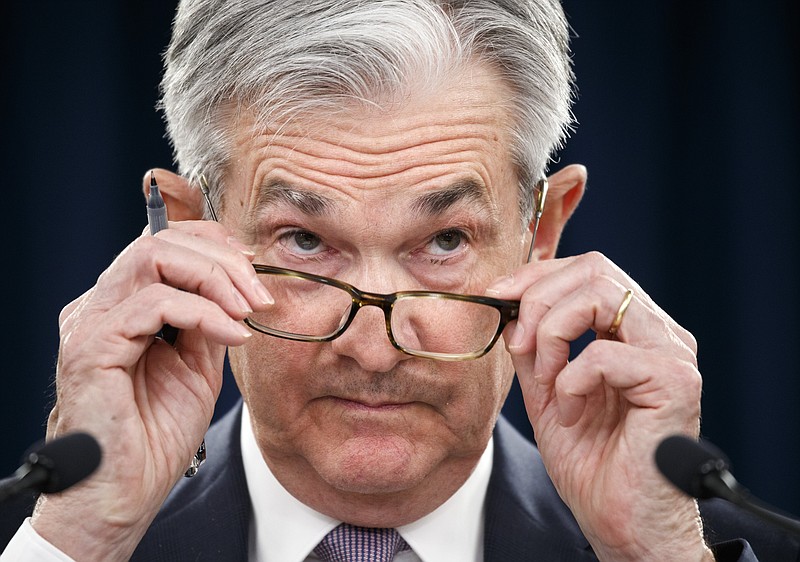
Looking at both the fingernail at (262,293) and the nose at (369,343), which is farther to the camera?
the nose at (369,343)

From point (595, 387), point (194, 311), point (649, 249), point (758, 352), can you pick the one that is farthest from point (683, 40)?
point (194, 311)

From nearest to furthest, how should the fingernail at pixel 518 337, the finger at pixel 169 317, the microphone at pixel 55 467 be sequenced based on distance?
the microphone at pixel 55 467
the finger at pixel 169 317
the fingernail at pixel 518 337

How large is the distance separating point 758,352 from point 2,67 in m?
2.45

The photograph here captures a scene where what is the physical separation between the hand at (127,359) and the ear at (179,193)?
1.16 feet

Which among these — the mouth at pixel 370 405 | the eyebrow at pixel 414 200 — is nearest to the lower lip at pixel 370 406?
the mouth at pixel 370 405

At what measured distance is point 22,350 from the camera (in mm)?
3240

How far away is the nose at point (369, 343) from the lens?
6.15 ft

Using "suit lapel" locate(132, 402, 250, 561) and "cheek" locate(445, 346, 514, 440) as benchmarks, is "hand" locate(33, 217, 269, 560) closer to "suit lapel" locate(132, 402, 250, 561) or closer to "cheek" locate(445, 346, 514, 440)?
"suit lapel" locate(132, 402, 250, 561)

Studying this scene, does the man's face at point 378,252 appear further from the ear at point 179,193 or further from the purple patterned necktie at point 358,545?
the ear at point 179,193

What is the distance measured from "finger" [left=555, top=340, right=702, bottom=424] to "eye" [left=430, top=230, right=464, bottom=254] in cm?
34

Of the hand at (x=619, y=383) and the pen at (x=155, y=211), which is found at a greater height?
the pen at (x=155, y=211)

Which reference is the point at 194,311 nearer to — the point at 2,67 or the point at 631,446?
the point at 631,446

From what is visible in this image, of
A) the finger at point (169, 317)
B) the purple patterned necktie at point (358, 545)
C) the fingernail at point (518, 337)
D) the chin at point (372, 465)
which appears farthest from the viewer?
the purple patterned necktie at point (358, 545)

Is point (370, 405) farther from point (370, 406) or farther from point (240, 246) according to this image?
point (240, 246)
